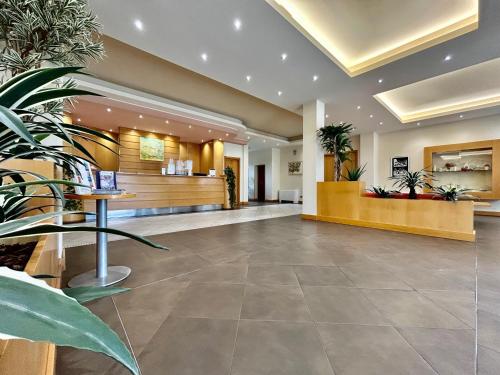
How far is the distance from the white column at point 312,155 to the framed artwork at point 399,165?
15.6ft

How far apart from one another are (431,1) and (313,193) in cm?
380

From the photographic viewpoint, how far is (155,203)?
21.0 ft

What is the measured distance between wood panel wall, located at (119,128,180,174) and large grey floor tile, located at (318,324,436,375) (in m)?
8.01

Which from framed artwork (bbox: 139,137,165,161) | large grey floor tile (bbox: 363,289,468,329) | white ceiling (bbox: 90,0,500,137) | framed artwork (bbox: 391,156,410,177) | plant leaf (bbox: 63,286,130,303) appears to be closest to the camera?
plant leaf (bbox: 63,286,130,303)

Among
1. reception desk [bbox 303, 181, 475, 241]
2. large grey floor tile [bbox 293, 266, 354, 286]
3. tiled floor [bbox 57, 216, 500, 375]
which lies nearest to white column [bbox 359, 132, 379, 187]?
reception desk [bbox 303, 181, 475, 241]

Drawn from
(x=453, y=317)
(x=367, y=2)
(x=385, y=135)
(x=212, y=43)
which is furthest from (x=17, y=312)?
(x=385, y=135)

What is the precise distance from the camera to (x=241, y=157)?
10320 millimetres

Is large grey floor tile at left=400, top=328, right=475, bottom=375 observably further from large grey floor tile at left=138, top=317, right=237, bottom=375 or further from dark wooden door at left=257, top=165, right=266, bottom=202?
dark wooden door at left=257, top=165, right=266, bottom=202

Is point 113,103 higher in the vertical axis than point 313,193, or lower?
higher

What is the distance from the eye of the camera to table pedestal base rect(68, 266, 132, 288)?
6.21ft

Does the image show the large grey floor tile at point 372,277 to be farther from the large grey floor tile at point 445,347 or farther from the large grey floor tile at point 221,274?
the large grey floor tile at point 221,274

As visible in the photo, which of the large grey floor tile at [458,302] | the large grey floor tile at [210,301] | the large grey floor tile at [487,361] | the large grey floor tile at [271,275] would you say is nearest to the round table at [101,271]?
the large grey floor tile at [210,301]

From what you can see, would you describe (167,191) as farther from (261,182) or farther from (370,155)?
(370,155)

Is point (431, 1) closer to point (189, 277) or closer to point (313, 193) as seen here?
point (313, 193)
